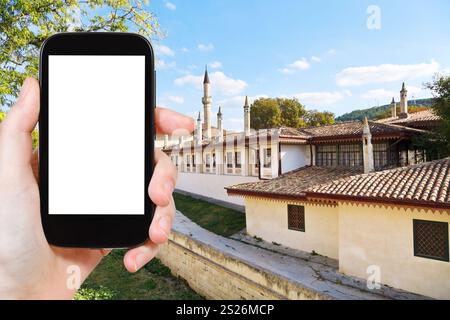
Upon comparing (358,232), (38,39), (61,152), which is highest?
(38,39)

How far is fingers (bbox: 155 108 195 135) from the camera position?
1.51m

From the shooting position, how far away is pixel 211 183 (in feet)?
60.0

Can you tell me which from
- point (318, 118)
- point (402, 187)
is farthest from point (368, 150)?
point (318, 118)

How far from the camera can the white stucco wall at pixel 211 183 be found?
52.0 feet

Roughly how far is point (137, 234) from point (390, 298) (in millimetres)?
7102

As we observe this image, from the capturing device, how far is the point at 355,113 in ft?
109

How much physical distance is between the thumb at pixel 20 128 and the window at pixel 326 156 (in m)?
12.1

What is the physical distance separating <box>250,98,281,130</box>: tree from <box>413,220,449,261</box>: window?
55.6 feet

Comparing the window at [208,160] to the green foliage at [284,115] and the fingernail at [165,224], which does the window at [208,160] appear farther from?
the fingernail at [165,224]

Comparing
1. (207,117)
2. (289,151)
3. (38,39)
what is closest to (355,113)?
(207,117)

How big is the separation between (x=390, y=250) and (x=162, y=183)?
7557mm

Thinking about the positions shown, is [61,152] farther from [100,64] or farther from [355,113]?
[355,113]

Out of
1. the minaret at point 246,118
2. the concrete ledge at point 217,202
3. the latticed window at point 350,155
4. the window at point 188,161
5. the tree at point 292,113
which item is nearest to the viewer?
the latticed window at point 350,155

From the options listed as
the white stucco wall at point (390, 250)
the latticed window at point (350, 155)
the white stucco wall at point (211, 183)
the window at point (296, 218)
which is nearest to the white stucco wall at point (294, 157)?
the latticed window at point (350, 155)
